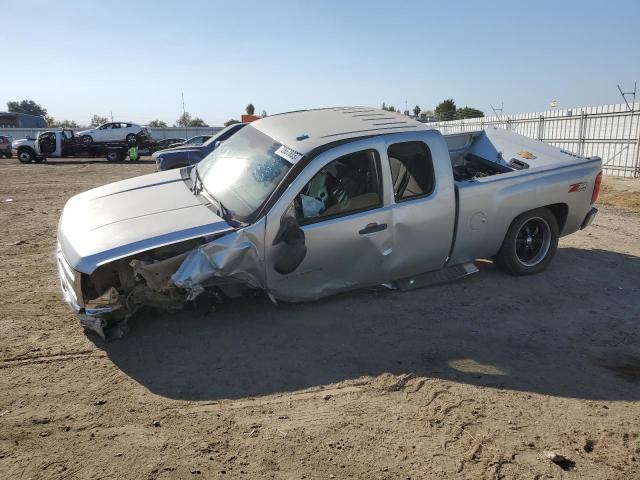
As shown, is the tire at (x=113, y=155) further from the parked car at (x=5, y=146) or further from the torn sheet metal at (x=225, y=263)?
the torn sheet metal at (x=225, y=263)

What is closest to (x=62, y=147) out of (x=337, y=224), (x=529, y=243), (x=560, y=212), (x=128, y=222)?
(x=128, y=222)

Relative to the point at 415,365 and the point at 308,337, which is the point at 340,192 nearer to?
the point at 308,337

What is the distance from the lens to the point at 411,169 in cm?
471

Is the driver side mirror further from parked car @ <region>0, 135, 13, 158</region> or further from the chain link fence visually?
parked car @ <region>0, 135, 13, 158</region>

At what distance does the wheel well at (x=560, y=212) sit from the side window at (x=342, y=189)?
250 centimetres

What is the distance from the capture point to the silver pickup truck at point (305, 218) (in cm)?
382

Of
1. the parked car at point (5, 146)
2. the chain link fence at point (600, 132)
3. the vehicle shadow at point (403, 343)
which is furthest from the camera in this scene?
the parked car at point (5, 146)

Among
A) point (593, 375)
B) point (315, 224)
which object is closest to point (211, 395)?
point (315, 224)

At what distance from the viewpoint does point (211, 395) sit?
10.7ft

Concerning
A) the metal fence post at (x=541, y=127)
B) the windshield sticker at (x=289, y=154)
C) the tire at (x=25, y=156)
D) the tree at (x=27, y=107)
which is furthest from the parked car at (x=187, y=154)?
the tree at (x=27, y=107)

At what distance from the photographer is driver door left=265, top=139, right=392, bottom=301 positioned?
4.12 metres

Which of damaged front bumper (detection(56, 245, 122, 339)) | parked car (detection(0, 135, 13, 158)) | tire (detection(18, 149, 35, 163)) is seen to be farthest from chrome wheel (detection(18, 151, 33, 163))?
damaged front bumper (detection(56, 245, 122, 339))

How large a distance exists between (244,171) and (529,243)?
11.6ft

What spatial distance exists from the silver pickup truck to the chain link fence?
32.7 ft
